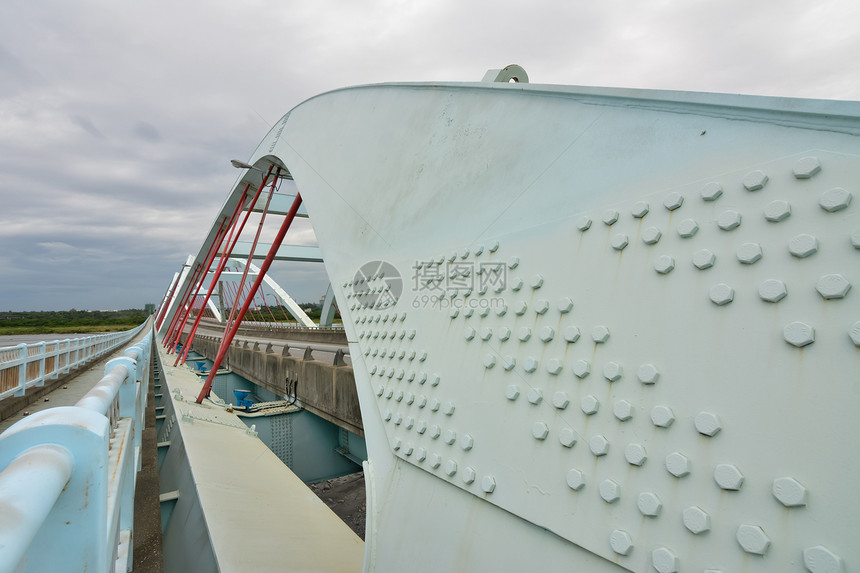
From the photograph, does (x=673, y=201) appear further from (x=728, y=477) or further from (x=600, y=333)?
(x=728, y=477)

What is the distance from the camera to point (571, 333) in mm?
2000

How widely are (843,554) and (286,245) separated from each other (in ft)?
94.2

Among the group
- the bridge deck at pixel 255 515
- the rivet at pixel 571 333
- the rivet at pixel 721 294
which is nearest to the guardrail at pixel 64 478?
the rivet at pixel 571 333

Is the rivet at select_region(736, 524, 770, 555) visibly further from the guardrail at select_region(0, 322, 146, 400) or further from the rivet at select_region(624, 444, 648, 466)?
the guardrail at select_region(0, 322, 146, 400)

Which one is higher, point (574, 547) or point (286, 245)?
point (286, 245)

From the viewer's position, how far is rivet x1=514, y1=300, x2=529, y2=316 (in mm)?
2277

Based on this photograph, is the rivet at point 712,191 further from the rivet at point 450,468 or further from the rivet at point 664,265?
the rivet at point 450,468

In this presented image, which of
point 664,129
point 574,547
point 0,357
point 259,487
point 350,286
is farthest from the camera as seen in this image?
point 0,357

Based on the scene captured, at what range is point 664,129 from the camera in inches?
76.4

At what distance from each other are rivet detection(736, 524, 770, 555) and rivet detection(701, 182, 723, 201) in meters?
1.13

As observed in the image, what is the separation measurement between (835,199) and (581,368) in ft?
3.36

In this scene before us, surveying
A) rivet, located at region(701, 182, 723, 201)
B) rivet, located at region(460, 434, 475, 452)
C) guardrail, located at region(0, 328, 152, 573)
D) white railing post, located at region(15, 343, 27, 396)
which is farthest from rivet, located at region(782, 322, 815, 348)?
white railing post, located at region(15, 343, 27, 396)

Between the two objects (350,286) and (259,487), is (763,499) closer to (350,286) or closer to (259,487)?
(350,286)

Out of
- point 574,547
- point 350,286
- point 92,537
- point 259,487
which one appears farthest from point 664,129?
point 259,487
